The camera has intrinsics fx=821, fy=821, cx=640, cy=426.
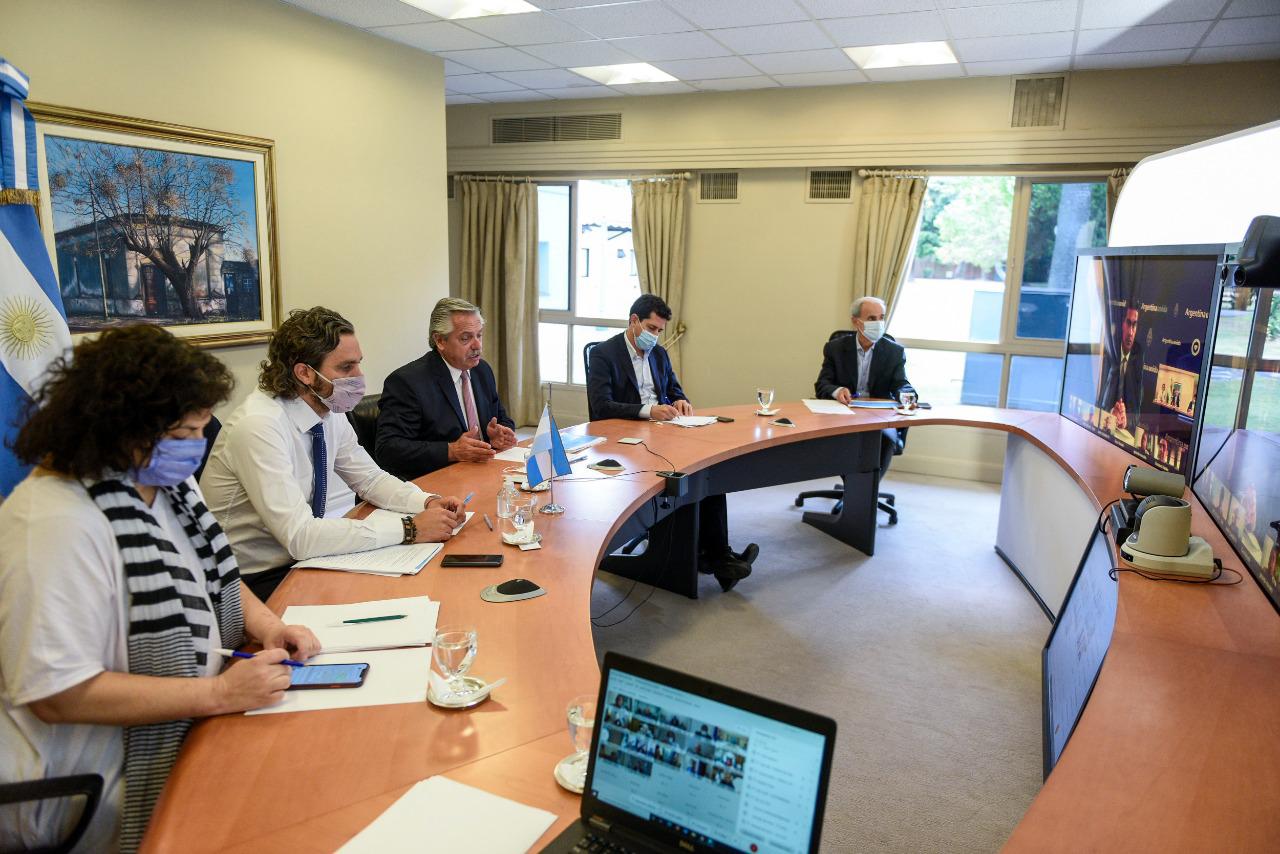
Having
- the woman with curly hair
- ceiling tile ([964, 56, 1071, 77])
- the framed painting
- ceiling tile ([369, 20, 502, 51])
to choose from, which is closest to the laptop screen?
the woman with curly hair

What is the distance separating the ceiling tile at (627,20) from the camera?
13.6 ft

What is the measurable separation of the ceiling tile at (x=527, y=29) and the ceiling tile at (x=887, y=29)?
4.65 ft

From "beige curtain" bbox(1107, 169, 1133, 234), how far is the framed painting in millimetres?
5004

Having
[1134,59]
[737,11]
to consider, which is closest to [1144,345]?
[737,11]

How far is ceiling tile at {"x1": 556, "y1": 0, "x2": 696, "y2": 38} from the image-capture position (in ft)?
13.6

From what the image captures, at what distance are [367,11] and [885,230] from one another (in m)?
3.62

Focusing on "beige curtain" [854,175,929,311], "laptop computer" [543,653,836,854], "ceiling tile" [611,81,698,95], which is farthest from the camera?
"ceiling tile" [611,81,698,95]

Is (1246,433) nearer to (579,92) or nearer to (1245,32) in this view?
(1245,32)

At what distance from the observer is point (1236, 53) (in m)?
4.66

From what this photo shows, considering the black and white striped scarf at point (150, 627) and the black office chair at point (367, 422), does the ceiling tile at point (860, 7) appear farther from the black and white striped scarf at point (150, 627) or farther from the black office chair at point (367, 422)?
the black and white striped scarf at point (150, 627)

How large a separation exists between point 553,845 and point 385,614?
81 cm

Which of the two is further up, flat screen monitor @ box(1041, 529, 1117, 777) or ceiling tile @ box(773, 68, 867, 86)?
ceiling tile @ box(773, 68, 867, 86)

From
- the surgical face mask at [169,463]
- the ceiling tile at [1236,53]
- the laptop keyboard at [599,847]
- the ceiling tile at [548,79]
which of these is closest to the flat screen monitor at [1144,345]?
the ceiling tile at [1236,53]

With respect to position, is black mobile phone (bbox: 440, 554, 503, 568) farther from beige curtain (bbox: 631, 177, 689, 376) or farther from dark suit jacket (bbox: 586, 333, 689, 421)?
beige curtain (bbox: 631, 177, 689, 376)
